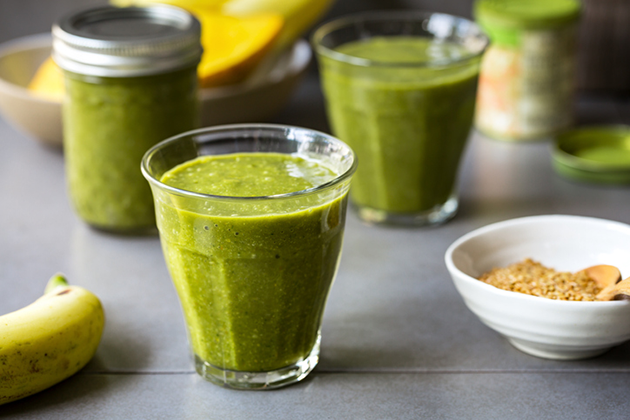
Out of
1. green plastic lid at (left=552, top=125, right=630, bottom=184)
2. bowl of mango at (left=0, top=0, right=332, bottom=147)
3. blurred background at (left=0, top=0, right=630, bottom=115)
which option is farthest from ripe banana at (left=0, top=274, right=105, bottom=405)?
blurred background at (left=0, top=0, right=630, bottom=115)

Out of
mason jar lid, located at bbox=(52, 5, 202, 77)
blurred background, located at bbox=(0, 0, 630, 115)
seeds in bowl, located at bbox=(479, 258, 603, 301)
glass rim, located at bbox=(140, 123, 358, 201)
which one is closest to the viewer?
glass rim, located at bbox=(140, 123, 358, 201)

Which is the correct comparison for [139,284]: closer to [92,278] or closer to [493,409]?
[92,278]

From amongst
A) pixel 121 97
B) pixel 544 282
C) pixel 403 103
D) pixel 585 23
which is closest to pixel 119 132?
pixel 121 97

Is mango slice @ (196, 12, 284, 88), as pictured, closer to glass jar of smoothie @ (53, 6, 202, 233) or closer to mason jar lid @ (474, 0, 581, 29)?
glass jar of smoothie @ (53, 6, 202, 233)

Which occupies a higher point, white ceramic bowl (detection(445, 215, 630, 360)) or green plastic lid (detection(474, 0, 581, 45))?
green plastic lid (detection(474, 0, 581, 45))

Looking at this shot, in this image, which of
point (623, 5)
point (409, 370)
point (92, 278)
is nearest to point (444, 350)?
point (409, 370)

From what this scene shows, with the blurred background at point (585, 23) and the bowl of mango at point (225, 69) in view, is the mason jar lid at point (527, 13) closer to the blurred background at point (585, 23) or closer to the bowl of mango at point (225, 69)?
the blurred background at point (585, 23)

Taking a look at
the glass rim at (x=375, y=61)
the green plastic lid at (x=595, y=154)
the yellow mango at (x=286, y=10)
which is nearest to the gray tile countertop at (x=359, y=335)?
the green plastic lid at (x=595, y=154)
